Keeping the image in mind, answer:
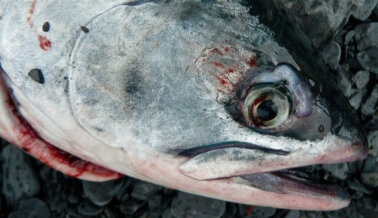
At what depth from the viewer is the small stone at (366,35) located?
2381mm

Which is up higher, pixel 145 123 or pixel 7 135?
pixel 145 123

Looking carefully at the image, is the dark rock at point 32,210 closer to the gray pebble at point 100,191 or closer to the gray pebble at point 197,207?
the gray pebble at point 100,191

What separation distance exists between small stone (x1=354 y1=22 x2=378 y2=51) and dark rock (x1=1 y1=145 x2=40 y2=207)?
2.72 m

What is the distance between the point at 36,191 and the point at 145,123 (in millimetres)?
1409

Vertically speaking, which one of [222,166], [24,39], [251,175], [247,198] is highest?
[24,39]

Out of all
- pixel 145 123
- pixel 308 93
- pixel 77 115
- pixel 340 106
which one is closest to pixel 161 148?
pixel 145 123

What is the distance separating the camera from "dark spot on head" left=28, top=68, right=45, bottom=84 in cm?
147

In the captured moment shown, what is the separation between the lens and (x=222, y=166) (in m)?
1.35

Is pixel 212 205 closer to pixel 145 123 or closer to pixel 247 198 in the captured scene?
→ pixel 247 198

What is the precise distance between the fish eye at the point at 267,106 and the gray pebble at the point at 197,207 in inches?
41.3

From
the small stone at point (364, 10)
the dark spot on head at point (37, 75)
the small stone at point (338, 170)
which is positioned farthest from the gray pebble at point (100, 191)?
the small stone at point (364, 10)

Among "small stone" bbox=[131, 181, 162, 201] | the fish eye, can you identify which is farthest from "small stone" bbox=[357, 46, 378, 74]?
"small stone" bbox=[131, 181, 162, 201]

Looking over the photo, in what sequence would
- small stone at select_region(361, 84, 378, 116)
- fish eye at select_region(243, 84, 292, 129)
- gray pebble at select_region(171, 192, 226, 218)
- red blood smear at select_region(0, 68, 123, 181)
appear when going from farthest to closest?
small stone at select_region(361, 84, 378, 116), gray pebble at select_region(171, 192, 226, 218), red blood smear at select_region(0, 68, 123, 181), fish eye at select_region(243, 84, 292, 129)

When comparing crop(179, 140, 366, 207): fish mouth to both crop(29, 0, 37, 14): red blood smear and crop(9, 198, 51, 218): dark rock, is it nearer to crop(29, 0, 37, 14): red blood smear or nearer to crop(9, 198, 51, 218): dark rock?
crop(29, 0, 37, 14): red blood smear
